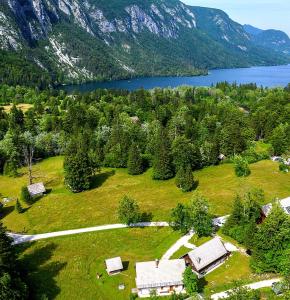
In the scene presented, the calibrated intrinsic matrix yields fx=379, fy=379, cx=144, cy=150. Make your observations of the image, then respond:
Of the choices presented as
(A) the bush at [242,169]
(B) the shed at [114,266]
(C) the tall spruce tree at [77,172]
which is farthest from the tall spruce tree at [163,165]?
(B) the shed at [114,266]

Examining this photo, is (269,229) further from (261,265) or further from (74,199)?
(74,199)

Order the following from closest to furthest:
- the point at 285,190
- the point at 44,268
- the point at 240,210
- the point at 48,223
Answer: the point at 44,268 < the point at 240,210 < the point at 48,223 < the point at 285,190

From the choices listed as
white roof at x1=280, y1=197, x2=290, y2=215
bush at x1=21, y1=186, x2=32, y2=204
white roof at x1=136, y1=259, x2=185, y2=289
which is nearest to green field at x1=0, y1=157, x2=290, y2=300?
bush at x1=21, y1=186, x2=32, y2=204

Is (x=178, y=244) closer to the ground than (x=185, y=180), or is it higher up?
closer to the ground

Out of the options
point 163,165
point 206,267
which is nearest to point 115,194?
point 163,165

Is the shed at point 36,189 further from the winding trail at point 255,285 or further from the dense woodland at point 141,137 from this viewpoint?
the winding trail at point 255,285

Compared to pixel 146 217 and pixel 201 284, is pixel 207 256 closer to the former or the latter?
pixel 201 284

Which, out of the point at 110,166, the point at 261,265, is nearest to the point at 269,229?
the point at 261,265
